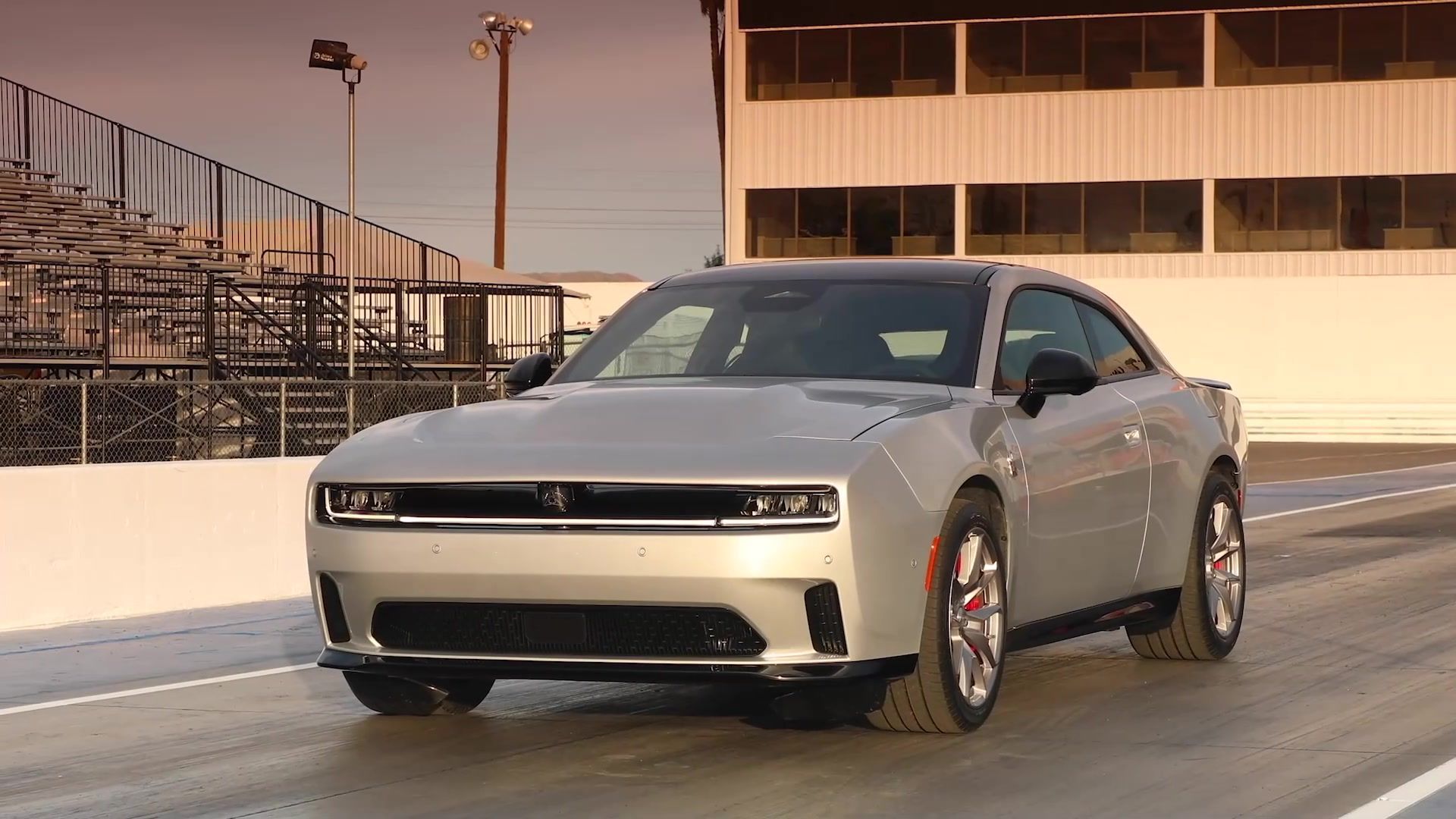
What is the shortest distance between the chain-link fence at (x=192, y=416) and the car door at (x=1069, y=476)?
38.4 ft

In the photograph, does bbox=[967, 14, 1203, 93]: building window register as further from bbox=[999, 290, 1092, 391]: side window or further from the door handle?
the door handle

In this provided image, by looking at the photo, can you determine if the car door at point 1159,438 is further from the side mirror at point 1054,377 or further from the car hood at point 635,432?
the car hood at point 635,432

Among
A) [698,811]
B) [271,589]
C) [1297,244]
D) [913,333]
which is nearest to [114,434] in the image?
[271,589]

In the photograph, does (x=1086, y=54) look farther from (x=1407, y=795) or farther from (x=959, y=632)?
(x=1407, y=795)

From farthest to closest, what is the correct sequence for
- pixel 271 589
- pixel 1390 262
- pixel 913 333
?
pixel 1390 262, pixel 271 589, pixel 913 333

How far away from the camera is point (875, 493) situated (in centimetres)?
678

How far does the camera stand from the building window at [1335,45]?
4819 cm

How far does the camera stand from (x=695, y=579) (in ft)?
21.7

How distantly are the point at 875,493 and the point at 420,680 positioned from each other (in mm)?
1704

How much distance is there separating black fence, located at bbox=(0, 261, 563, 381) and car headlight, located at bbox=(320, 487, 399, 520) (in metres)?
19.3

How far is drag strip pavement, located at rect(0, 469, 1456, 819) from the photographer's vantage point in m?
6.49

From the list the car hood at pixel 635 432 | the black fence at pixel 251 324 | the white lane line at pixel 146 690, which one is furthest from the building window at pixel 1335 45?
the car hood at pixel 635 432

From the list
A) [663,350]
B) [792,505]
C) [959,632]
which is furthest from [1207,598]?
[792,505]

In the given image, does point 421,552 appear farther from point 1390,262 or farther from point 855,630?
point 1390,262
